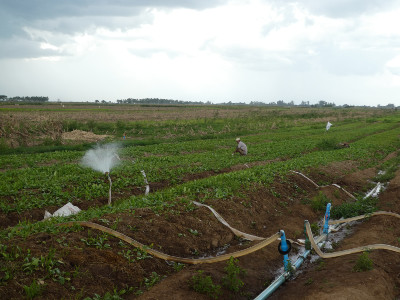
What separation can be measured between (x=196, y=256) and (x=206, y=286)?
5.58 ft

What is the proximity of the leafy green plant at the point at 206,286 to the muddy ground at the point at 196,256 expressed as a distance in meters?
0.10

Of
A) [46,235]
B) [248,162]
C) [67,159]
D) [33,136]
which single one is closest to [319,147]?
[248,162]

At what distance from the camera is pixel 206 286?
508 cm

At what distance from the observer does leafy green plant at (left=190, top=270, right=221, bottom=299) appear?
5055 mm

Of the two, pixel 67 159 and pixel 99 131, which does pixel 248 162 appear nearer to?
pixel 67 159

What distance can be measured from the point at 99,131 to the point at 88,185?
22.2m

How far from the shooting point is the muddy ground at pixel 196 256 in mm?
4926

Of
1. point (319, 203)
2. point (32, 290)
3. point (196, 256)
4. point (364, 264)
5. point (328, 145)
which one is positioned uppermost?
point (328, 145)

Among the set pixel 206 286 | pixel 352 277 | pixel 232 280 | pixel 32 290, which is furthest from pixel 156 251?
pixel 352 277

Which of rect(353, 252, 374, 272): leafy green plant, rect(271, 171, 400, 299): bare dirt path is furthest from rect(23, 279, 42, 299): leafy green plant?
rect(353, 252, 374, 272): leafy green plant

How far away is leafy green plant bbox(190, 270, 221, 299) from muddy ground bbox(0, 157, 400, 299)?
10 centimetres

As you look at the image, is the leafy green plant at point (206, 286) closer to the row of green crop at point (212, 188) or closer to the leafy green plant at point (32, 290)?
the leafy green plant at point (32, 290)

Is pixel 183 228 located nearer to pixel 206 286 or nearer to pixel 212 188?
pixel 206 286

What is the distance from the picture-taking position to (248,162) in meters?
16.8
